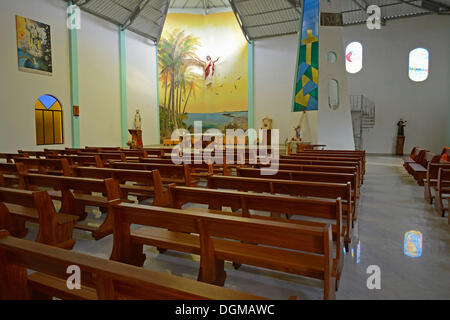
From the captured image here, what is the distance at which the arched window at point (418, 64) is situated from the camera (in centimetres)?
1430

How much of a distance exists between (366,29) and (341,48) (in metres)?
4.91

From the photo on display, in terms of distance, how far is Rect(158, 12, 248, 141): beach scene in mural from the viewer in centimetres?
1627

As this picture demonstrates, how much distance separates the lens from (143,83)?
1464cm

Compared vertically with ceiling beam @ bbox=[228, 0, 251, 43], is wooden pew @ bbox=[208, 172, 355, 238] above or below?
below

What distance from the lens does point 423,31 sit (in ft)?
46.4

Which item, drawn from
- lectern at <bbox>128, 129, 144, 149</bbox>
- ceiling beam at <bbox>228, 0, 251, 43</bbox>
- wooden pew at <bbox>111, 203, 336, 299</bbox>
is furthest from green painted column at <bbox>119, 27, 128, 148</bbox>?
wooden pew at <bbox>111, 203, 336, 299</bbox>

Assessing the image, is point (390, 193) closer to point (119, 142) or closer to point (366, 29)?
point (119, 142)

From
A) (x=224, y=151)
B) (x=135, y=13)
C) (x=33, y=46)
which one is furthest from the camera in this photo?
(x=135, y=13)

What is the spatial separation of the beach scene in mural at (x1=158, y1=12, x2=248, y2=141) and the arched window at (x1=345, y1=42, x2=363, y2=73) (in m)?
4.98

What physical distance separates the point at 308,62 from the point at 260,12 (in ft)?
16.5

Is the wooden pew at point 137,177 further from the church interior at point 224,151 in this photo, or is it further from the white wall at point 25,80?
the white wall at point 25,80

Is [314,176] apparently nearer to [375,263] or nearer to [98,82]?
[375,263]

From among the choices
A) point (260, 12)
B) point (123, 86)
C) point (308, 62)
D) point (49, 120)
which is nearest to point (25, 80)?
point (49, 120)

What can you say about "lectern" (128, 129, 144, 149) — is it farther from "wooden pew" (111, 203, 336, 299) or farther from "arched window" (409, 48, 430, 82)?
"arched window" (409, 48, 430, 82)
